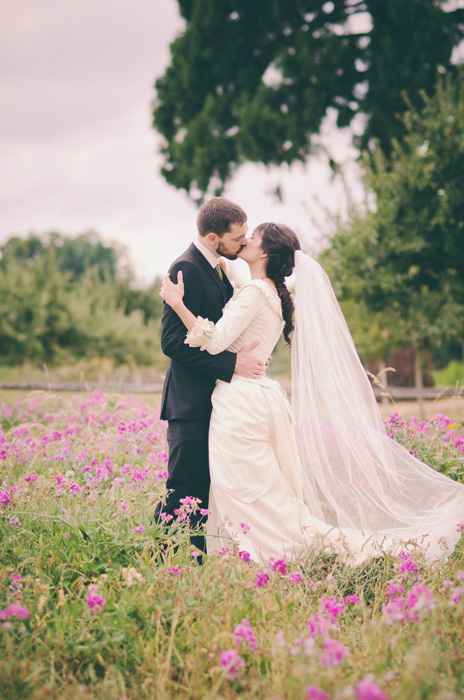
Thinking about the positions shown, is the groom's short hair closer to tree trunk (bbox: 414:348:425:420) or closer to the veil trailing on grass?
the veil trailing on grass

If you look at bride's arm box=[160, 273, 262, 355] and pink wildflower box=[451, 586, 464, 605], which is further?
bride's arm box=[160, 273, 262, 355]

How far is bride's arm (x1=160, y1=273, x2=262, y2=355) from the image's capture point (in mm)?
2955

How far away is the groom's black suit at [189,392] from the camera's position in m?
3.11

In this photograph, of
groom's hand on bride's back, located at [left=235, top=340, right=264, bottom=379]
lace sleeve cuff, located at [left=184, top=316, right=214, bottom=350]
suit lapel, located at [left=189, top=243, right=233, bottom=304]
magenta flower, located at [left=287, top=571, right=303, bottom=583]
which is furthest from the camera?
suit lapel, located at [left=189, top=243, right=233, bottom=304]

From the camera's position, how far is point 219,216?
313cm

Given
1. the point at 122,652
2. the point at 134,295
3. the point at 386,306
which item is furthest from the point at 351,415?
the point at 134,295

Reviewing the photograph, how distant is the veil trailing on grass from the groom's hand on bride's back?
0.38m

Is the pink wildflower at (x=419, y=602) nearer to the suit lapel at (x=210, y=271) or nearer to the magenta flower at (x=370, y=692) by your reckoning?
the magenta flower at (x=370, y=692)

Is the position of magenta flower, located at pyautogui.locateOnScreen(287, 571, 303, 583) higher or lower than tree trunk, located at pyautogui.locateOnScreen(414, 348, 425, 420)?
lower

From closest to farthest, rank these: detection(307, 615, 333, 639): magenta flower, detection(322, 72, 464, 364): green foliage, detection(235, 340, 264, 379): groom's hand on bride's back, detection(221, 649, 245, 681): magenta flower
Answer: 1. detection(221, 649, 245, 681): magenta flower
2. detection(307, 615, 333, 639): magenta flower
3. detection(235, 340, 264, 379): groom's hand on bride's back
4. detection(322, 72, 464, 364): green foliage

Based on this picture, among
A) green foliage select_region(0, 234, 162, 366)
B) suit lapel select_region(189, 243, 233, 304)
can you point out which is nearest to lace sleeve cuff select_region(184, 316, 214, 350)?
suit lapel select_region(189, 243, 233, 304)

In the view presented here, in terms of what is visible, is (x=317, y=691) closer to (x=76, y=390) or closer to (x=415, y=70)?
(x=76, y=390)

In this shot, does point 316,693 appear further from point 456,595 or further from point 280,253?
point 280,253

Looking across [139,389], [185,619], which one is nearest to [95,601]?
[185,619]
